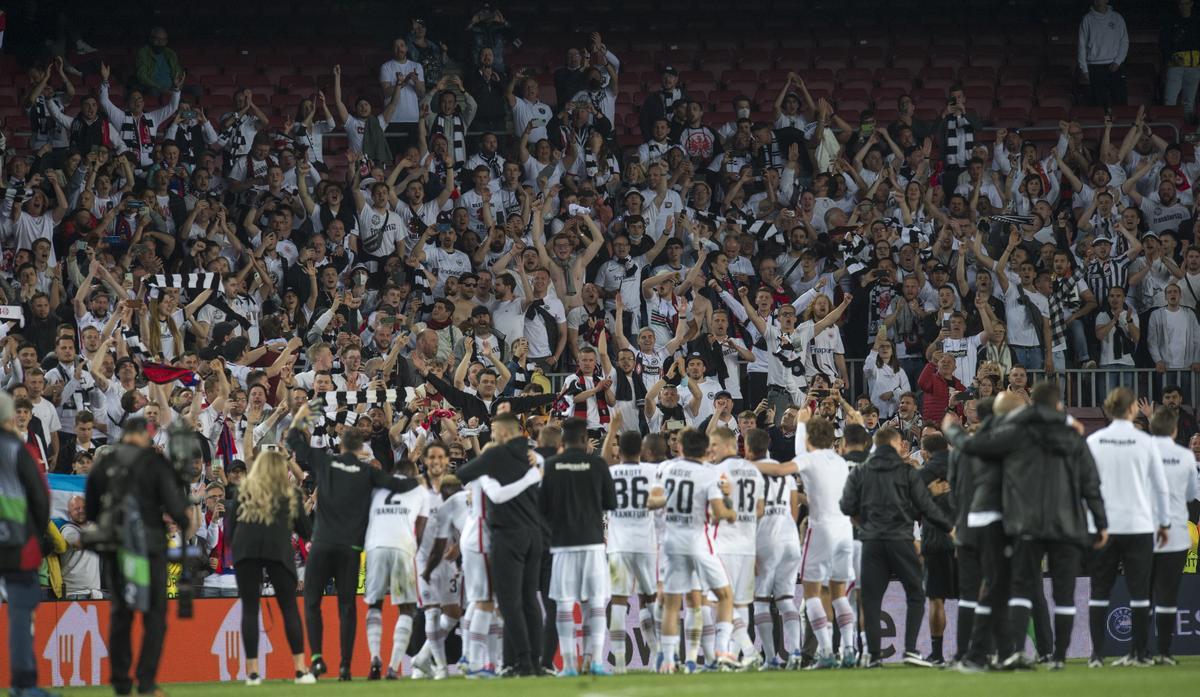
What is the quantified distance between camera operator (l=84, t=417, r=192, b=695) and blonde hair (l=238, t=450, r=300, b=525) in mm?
2314

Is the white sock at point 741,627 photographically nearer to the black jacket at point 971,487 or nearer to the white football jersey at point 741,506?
the white football jersey at point 741,506

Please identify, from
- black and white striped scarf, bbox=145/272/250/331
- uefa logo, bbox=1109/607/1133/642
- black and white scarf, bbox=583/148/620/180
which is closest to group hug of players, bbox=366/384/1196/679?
uefa logo, bbox=1109/607/1133/642

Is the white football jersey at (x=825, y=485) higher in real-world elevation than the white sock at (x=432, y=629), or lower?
higher

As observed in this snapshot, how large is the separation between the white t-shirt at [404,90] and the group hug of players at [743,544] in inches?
423

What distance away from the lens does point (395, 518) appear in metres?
15.1

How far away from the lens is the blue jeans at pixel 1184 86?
27734mm

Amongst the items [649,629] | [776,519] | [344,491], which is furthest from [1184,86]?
[344,491]

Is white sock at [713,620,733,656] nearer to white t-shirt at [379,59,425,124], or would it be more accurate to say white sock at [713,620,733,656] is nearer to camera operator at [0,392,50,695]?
camera operator at [0,392,50,695]

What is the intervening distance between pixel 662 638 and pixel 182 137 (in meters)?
12.0

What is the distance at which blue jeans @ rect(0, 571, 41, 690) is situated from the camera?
11.2 meters

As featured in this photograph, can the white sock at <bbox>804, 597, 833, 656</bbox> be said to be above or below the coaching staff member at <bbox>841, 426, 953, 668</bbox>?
below

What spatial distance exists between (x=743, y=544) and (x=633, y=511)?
3.37 feet

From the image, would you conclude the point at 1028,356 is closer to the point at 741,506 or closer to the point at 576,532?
the point at 741,506

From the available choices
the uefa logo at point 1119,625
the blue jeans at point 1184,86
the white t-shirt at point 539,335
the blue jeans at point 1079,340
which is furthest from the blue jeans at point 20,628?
the blue jeans at point 1184,86
